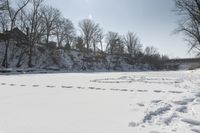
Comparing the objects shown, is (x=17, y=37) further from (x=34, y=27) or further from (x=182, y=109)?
(x=182, y=109)

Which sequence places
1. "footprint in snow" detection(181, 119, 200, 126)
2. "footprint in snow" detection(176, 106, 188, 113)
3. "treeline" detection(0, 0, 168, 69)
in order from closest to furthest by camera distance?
"footprint in snow" detection(181, 119, 200, 126) < "footprint in snow" detection(176, 106, 188, 113) < "treeline" detection(0, 0, 168, 69)

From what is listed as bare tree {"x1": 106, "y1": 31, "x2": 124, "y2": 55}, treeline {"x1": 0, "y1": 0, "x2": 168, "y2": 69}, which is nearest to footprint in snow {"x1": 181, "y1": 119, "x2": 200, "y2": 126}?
treeline {"x1": 0, "y1": 0, "x2": 168, "y2": 69}

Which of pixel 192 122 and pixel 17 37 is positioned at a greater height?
pixel 17 37

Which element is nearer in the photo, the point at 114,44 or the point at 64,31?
the point at 64,31

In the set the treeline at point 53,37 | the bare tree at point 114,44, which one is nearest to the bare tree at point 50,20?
the treeline at point 53,37

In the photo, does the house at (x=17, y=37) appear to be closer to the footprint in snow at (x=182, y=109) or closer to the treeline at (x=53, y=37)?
the treeline at (x=53, y=37)

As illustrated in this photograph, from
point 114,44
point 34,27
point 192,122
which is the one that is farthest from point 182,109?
point 114,44

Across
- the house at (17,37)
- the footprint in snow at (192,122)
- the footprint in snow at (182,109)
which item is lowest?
the footprint in snow at (192,122)

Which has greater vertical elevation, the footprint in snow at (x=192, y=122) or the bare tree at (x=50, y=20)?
the bare tree at (x=50, y=20)

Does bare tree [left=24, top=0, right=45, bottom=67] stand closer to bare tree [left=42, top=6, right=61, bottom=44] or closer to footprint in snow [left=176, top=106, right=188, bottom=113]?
bare tree [left=42, top=6, right=61, bottom=44]

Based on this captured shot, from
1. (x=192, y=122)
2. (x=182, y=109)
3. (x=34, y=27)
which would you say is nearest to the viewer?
(x=192, y=122)

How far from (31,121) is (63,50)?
53.9m

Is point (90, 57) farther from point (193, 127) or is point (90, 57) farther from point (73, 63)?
point (193, 127)

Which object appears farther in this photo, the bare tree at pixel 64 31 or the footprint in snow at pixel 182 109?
the bare tree at pixel 64 31
